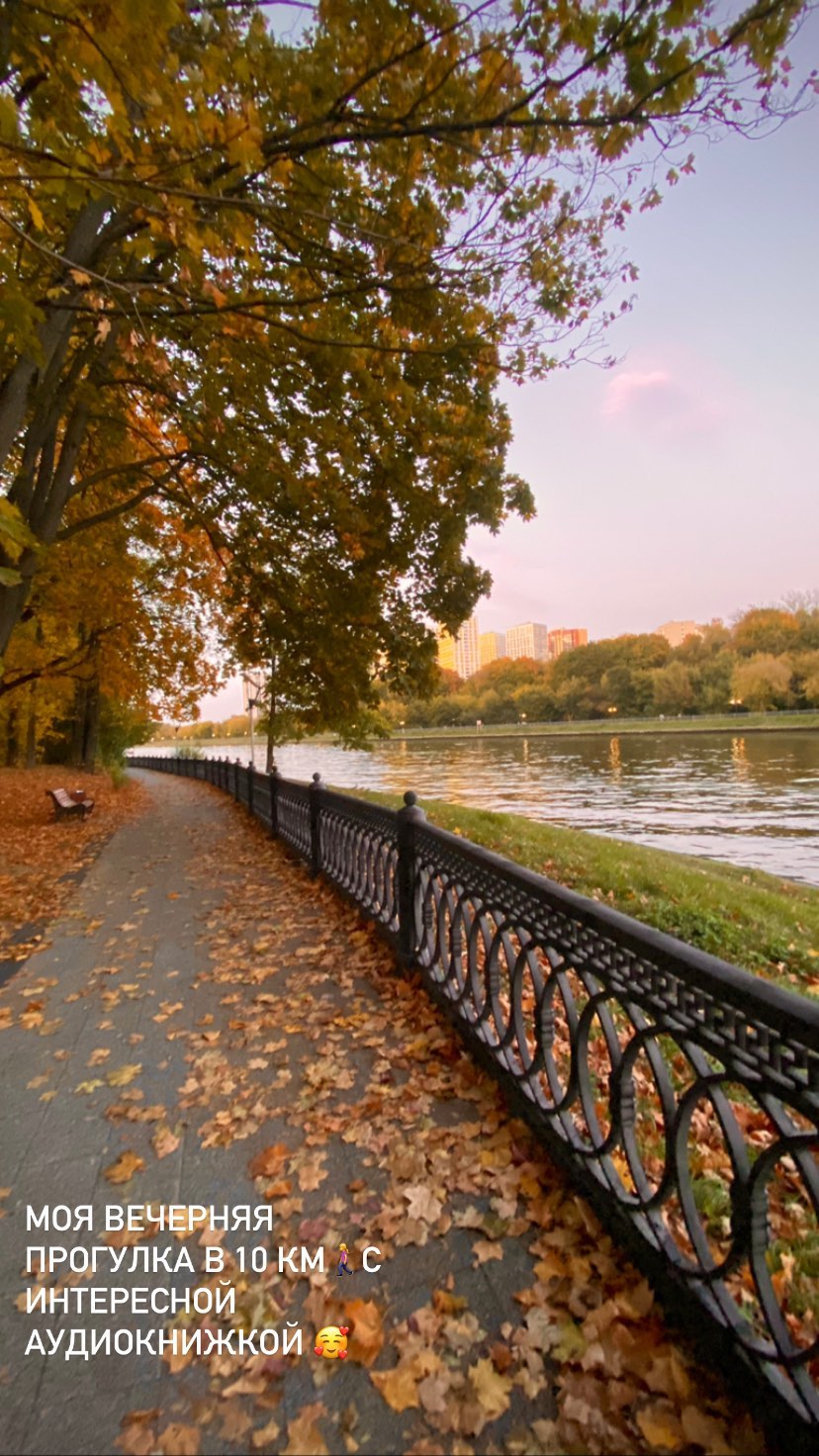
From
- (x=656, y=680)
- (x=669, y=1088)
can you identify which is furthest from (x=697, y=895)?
(x=656, y=680)

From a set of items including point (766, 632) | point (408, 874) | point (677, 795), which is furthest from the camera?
point (766, 632)

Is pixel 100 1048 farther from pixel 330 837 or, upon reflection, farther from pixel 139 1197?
pixel 330 837

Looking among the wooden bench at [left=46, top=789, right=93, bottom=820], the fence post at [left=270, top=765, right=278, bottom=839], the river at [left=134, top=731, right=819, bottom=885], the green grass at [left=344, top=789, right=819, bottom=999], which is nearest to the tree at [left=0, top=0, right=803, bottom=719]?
the fence post at [left=270, top=765, right=278, bottom=839]

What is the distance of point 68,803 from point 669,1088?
12.4 meters

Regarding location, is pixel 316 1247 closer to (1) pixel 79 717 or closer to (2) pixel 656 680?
(1) pixel 79 717

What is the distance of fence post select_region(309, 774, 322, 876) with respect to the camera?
290 inches

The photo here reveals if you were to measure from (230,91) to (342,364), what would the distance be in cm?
187

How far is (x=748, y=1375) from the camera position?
1.62 metres

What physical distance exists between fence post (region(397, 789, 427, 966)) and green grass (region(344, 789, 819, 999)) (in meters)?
2.81

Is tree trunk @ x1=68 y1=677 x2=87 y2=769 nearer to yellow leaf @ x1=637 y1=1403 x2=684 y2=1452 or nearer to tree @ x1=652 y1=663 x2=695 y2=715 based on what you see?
yellow leaf @ x1=637 y1=1403 x2=684 y2=1452

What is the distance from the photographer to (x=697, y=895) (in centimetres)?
764

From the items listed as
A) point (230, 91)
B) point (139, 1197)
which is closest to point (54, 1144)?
point (139, 1197)

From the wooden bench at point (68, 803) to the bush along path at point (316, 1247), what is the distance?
27.1 feet

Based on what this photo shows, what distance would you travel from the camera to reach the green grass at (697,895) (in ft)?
20.4
